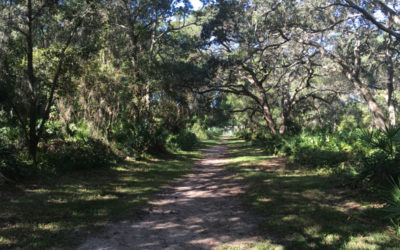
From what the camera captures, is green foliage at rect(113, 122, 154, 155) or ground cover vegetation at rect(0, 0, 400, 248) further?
green foliage at rect(113, 122, 154, 155)

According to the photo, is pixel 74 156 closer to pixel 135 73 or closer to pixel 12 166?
pixel 12 166

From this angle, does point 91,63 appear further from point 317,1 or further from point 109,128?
point 317,1

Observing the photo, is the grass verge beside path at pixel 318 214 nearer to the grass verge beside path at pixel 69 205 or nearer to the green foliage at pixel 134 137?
the grass verge beside path at pixel 69 205

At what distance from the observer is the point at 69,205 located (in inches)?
248

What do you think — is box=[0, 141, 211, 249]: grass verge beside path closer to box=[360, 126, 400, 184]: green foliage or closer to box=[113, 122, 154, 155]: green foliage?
box=[113, 122, 154, 155]: green foliage

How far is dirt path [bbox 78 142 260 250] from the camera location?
14.6ft

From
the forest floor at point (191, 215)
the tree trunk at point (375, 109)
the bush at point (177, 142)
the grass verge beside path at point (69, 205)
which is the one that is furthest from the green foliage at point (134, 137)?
the tree trunk at point (375, 109)

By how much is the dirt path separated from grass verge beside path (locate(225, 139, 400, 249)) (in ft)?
1.50

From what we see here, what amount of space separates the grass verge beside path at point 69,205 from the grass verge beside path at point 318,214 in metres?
2.76

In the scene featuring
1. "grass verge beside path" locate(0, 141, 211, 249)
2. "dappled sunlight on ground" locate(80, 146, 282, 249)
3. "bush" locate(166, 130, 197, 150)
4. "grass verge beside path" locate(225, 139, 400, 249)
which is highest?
"bush" locate(166, 130, 197, 150)

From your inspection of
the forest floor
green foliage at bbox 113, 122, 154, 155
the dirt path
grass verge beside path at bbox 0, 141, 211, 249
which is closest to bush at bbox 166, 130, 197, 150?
green foliage at bbox 113, 122, 154, 155

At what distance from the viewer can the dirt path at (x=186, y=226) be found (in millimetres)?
4441

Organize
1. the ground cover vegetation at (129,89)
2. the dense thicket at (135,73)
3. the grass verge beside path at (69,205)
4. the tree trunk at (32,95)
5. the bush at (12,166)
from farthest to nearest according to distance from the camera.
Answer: the dense thicket at (135,73), the tree trunk at (32,95), the ground cover vegetation at (129,89), the bush at (12,166), the grass verge beside path at (69,205)

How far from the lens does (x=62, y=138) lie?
1089cm
